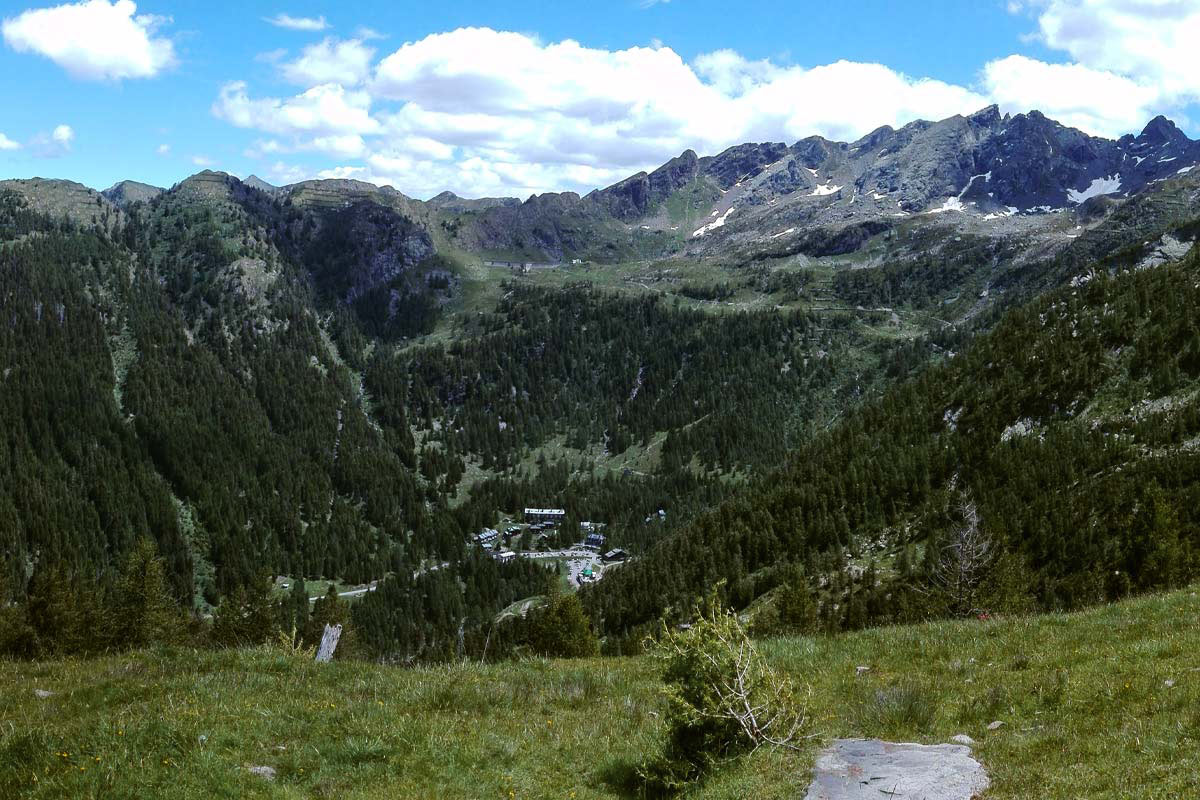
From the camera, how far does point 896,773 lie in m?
13.6

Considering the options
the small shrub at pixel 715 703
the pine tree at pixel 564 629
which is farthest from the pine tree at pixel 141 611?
the small shrub at pixel 715 703

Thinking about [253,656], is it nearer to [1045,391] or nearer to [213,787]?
[213,787]

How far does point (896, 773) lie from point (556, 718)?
860 cm

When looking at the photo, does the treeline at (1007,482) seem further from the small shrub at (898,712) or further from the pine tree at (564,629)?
the small shrub at (898,712)

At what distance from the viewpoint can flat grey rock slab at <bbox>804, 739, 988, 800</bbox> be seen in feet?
41.8

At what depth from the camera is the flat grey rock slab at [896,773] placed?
12750mm

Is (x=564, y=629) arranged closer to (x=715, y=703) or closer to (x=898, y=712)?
(x=898, y=712)

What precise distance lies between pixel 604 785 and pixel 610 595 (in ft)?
439

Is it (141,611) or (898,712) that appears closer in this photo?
(898,712)

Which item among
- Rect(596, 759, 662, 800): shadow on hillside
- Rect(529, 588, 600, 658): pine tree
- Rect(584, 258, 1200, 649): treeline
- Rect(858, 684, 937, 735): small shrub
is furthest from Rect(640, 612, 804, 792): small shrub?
Rect(529, 588, 600, 658): pine tree

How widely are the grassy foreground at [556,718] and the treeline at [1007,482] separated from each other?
38.6 meters

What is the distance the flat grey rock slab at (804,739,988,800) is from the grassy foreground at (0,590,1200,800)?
16.2 inches

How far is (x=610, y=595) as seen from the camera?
146 m

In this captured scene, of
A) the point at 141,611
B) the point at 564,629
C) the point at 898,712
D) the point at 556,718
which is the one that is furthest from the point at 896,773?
the point at 141,611
